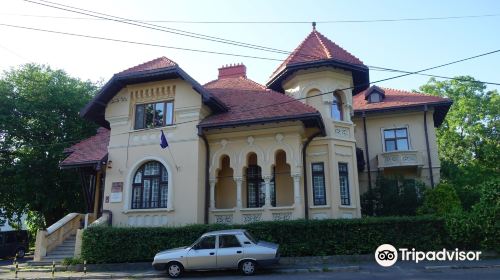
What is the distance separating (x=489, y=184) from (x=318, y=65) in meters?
8.33

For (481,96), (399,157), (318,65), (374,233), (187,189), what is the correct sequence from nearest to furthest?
(374,233) → (187,189) → (318,65) → (399,157) → (481,96)

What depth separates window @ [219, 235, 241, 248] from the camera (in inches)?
473

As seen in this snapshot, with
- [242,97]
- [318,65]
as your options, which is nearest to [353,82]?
[318,65]

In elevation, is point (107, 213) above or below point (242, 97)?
below

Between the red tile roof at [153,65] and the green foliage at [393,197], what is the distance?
12.2 meters

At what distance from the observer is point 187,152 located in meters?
16.8

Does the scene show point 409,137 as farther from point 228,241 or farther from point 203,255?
point 203,255

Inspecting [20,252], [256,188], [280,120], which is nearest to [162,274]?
[256,188]

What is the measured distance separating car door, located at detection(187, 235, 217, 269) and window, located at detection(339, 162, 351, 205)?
706 cm

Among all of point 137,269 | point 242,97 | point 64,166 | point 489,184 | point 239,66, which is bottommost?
point 137,269

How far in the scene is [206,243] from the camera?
40.1 ft

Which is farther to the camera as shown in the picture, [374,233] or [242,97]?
[242,97]

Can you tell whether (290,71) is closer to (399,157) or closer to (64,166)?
(399,157)

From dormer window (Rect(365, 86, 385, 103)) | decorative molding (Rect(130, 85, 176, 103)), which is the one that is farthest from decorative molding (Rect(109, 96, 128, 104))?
dormer window (Rect(365, 86, 385, 103))
